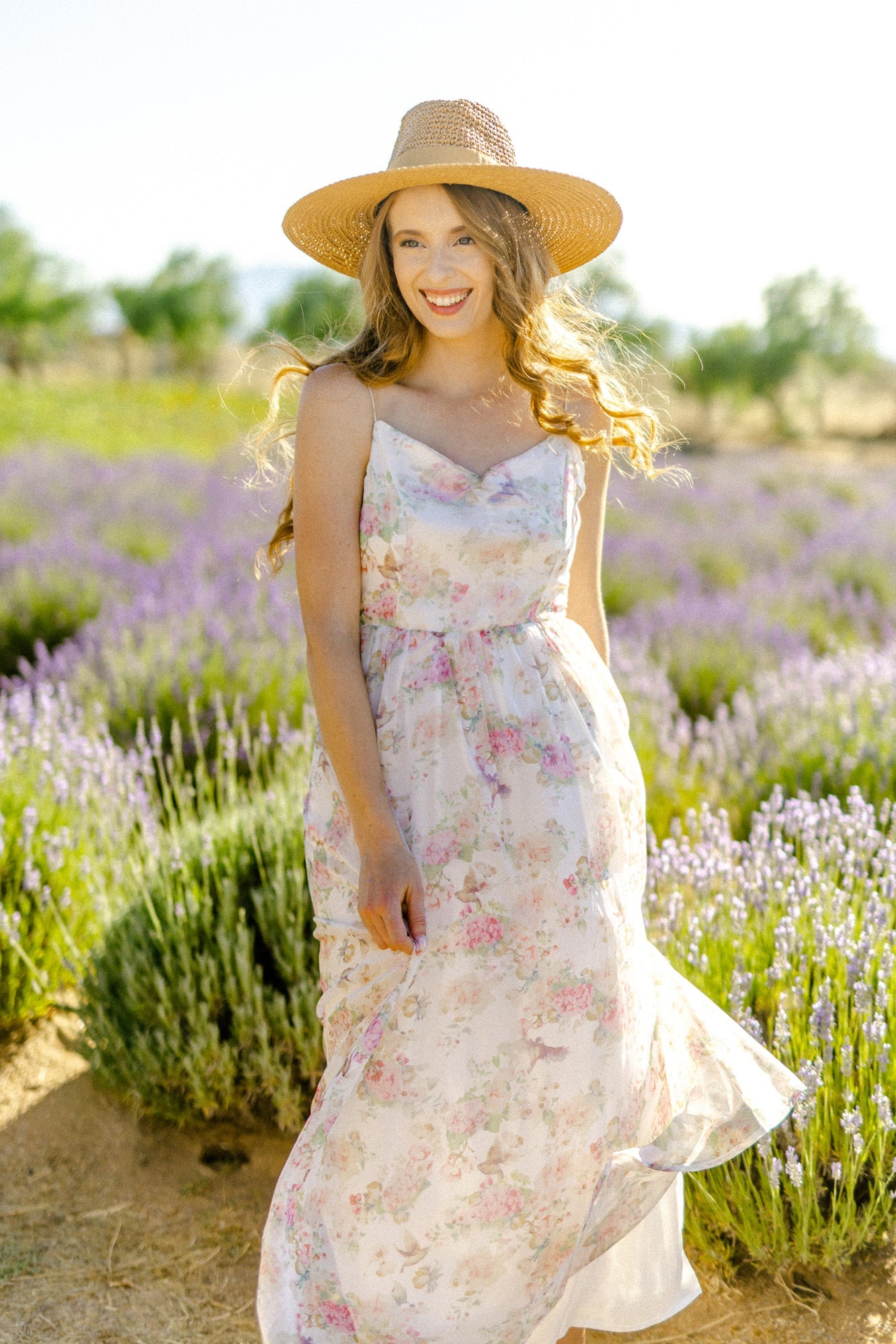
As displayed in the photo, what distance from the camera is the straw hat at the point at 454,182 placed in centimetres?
183

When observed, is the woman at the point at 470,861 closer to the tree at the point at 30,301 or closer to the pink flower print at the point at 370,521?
the pink flower print at the point at 370,521

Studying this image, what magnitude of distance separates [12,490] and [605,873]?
7.90m

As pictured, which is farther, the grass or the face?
the grass

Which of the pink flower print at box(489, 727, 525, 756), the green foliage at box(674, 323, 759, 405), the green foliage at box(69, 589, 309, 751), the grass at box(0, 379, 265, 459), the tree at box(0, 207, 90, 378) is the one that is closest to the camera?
the pink flower print at box(489, 727, 525, 756)

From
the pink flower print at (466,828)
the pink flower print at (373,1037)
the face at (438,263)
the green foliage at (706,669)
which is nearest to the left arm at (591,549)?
the face at (438,263)

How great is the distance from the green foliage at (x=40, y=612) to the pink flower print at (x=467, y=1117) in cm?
456

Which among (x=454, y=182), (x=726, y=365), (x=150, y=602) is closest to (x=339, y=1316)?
(x=454, y=182)

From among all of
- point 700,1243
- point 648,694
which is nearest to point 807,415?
point 648,694

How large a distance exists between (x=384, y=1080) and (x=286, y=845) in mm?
1279

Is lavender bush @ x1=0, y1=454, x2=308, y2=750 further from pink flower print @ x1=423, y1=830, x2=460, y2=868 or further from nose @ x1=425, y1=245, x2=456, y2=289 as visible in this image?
pink flower print @ x1=423, y1=830, x2=460, y2=868

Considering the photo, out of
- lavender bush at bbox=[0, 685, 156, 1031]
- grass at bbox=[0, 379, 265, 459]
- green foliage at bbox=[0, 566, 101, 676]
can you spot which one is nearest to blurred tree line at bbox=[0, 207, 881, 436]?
grass at bbox=[0, 379, 265, 459]

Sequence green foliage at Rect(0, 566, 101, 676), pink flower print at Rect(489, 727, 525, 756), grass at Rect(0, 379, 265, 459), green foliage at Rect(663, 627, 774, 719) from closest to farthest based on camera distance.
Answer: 1. pink flower print at Rect(489, 727, 525, 756)
2. green foliage at Rect(663, 627, 774, 719)
3. green foliage at Rect(0, 566, 101, 676)
4. grass at Rect(0, 379, 265, 459)

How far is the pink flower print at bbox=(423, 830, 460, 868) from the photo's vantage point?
66.1 inches

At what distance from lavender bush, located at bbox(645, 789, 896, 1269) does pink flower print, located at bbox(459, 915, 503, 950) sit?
2.29 ft
